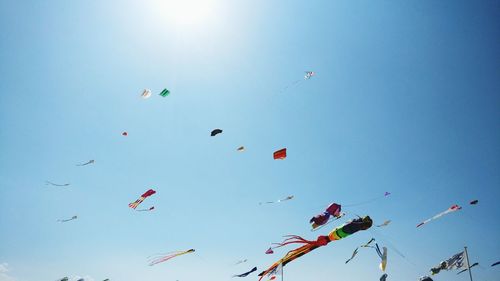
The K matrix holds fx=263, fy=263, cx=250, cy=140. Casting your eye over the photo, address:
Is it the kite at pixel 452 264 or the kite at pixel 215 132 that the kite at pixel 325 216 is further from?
the kite at pixel 452 264

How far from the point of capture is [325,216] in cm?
2144

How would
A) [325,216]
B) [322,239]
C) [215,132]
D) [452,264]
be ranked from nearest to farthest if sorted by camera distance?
[322,239] → [325,216] → [215,132] → [452,264]

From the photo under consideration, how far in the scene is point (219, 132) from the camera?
2520 centimetres

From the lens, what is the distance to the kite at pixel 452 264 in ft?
88.4

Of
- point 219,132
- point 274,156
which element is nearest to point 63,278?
point 219,132

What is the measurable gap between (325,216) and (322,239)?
27.5ft

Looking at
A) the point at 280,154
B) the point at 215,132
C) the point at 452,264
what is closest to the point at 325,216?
the point at 280,154

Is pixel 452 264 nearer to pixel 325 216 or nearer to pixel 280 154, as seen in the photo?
pixel 325 216

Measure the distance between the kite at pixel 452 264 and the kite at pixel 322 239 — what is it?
777 inches

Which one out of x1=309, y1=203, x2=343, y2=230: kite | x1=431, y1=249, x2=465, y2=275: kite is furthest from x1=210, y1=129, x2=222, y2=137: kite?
x1=431, y1=249, x2=465, y2=275: kite

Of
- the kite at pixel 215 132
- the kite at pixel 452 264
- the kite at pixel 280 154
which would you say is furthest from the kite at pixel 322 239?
the kite at pixel 452 264

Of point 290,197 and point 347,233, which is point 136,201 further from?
point 347,233

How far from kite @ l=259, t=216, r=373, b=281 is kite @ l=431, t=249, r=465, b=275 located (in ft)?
64.8

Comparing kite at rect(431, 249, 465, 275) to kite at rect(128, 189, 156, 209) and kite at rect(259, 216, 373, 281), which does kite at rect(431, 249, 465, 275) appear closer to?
kite at rect(259, 216, 373, 281)
